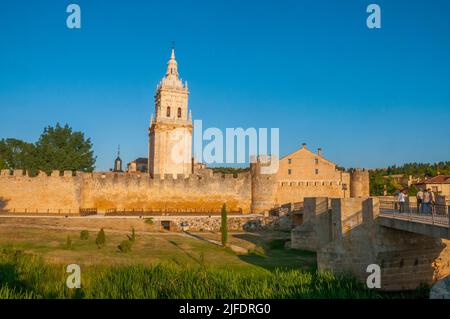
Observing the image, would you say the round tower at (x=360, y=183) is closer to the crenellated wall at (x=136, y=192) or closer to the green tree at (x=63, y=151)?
the crenellated wall at (x=136, y=192)

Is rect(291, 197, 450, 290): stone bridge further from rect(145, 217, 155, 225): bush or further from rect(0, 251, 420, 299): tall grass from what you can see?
rect(145, 217, 155, 225): bush

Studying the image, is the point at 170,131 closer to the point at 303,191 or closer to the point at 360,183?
the point at 303,191

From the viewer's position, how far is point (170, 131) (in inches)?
2099

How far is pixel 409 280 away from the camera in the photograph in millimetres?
15977

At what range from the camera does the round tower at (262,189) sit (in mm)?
40438

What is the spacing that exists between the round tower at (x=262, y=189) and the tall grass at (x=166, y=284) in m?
24.8

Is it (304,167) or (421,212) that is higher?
(304,167)

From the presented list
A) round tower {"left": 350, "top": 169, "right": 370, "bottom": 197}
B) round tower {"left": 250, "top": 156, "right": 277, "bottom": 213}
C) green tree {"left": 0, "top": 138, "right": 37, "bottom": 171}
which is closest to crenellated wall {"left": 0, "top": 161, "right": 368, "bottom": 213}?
round tower {"left": 250, "top": 156, "right": 277, "bottom": 213}

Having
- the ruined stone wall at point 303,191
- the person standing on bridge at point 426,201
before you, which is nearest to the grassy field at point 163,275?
the person standing on bridge at point 426,201

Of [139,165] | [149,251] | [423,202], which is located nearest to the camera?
[423,202]

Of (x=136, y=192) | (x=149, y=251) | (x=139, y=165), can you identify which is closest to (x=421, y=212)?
(x=149, y=251)

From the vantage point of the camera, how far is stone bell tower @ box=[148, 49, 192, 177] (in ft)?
172

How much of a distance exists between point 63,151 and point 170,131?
13.6 meters
